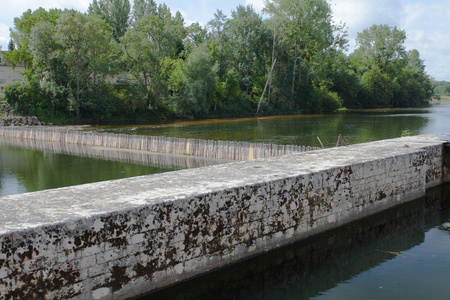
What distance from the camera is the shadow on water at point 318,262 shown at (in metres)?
7.90

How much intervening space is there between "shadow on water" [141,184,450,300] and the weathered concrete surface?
0.27 m

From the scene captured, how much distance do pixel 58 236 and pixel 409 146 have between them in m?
12.9

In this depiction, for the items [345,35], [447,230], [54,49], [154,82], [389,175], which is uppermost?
[345,35]

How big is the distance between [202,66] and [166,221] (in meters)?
48.9

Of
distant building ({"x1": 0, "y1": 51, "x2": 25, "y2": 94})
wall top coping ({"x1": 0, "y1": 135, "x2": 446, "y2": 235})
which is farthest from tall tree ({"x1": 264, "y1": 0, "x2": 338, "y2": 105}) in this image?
wall top coping ({"x1": 0, "y1": 135, "x2": 446, "y2": 235})

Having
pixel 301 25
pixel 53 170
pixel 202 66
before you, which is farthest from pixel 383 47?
pixel 53 170

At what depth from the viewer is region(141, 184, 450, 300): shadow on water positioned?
7902 millimetres

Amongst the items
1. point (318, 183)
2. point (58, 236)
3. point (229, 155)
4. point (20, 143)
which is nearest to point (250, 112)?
point (20, 143)

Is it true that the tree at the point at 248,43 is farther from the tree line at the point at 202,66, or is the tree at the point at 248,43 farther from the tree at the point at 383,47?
the tree at the point at 383,47

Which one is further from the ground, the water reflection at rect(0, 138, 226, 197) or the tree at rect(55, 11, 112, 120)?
the tree at rect(55, 11, 112, 120)

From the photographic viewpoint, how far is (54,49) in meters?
47.1

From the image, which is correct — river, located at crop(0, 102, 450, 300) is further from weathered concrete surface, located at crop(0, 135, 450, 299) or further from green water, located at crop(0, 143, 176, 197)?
green water, located at crop(0, 143, 176, 197)

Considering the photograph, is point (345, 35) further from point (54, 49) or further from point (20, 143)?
point (20, 143)

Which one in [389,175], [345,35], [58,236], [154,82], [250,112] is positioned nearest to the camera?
[58,236]
